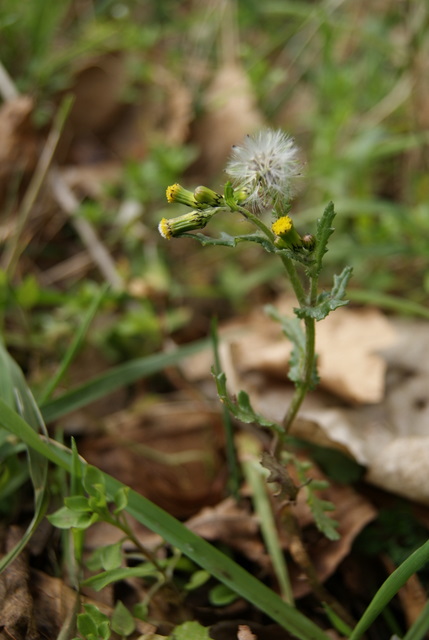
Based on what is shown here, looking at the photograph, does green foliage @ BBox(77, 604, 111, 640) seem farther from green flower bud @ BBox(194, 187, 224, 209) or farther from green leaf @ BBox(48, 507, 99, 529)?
green flower bud @ BBox(194, 187, 224, 209)

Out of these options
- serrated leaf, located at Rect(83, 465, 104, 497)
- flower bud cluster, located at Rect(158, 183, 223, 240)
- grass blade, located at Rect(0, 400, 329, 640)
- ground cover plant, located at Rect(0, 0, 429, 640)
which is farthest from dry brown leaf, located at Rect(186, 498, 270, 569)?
flower bud cluster, located at Rect(158, 183, 223, 240)

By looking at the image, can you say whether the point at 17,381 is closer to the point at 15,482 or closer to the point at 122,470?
the point at 15,482

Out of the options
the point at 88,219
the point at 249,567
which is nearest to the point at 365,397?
Answer: the point at 249,567

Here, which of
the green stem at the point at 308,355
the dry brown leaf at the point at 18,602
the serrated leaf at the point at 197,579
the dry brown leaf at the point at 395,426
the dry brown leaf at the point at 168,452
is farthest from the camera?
the dry brown leaf at the point at 168,452

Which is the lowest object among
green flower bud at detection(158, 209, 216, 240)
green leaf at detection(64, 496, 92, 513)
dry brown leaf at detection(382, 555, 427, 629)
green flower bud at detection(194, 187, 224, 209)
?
dry brown leaf at detection(382, 555, 427, 629)

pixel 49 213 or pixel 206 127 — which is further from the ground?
pixel 206 127

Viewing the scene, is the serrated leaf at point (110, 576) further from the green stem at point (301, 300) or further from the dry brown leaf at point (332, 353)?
the dry brown leaf at point (332, 353)

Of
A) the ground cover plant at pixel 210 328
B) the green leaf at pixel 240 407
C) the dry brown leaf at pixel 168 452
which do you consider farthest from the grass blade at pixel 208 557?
the dry brown leaf at pixel 168 452
